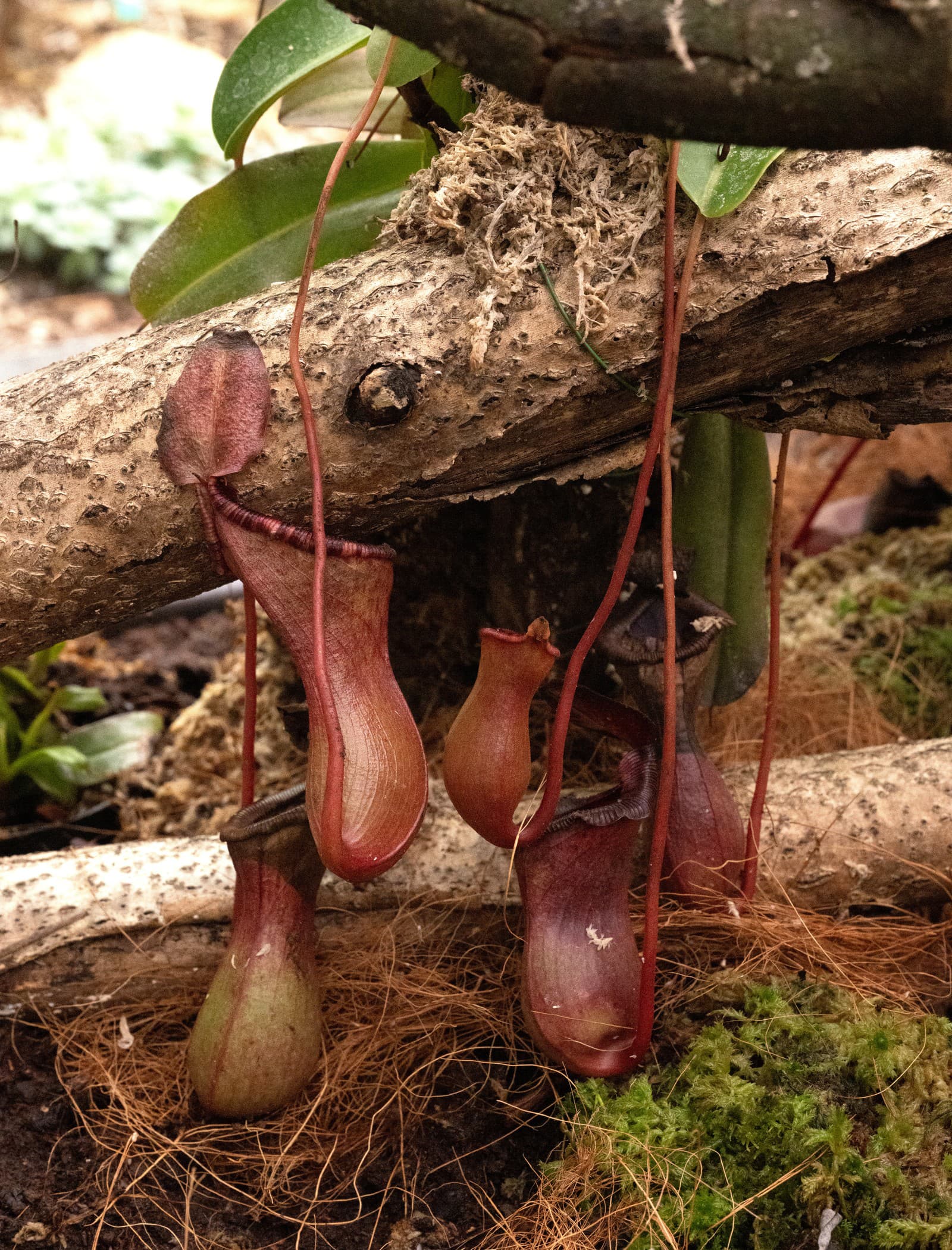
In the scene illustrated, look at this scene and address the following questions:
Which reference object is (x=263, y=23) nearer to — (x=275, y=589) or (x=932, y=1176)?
(x=275, y=589)

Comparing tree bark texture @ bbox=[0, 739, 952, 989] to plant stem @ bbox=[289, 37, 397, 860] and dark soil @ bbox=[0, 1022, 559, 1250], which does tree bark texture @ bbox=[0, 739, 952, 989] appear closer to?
dark soil @ bbox=[0, 1022, 559, 1250]

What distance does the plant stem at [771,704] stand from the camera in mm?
1259

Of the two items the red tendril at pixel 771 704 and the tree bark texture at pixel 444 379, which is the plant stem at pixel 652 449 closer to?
the tree bark texture at pixel 444 379

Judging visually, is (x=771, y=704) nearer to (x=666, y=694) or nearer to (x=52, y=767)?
(x=666, y=694)

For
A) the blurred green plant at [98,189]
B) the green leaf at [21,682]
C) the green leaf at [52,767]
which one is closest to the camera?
the green leaf at [52,767]

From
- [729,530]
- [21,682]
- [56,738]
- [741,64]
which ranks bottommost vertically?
[56,738]

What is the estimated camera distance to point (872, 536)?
97.3 inches

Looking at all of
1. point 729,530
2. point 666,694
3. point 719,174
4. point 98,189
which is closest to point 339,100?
point 719,174

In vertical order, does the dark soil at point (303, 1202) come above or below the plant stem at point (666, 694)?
below

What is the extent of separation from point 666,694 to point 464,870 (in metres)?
0.51

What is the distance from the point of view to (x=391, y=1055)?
1.31 meters

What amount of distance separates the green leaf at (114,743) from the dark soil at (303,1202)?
29.4 inches

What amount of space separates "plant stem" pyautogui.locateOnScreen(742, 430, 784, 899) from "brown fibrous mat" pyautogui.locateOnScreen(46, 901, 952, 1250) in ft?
0.20

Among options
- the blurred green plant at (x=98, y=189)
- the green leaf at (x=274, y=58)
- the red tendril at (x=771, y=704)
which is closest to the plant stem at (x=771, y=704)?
the red tendril at (x=771, y=704)
